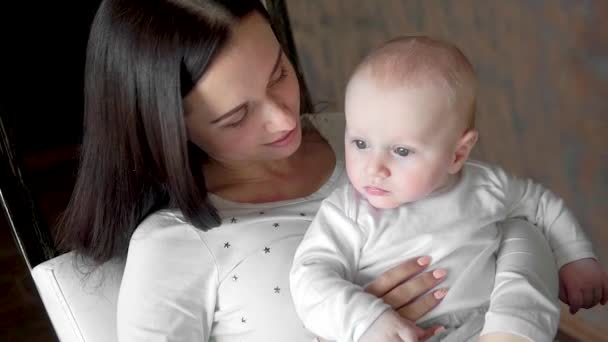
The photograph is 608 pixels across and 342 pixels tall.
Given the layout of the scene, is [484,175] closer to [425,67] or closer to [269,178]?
[425,67]

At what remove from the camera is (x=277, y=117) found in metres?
1.09

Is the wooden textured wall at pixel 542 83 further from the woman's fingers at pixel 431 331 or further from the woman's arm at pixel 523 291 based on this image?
the woman's fingers at pixel 431 331

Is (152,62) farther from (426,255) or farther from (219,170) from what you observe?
(426,255)

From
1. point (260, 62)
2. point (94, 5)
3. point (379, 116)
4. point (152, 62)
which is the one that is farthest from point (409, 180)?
point (94, 5)

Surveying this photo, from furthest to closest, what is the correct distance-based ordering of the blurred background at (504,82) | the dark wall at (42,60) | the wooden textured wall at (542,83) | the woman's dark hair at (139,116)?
the wooden textured wall at (542,83), the blurred background at (504,82), the dark wall at (42,60), the woman's dark hair at (139,116)

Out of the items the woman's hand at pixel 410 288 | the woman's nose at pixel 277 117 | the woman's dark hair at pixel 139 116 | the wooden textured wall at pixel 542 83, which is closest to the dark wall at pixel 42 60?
the woman's dark hair at pixel 139 116

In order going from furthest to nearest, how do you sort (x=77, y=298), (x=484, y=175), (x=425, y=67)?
1. (x=77, y=298)
2. (x=484, y=175)
3. (x=425, y=67)

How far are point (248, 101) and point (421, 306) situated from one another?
1.27ft

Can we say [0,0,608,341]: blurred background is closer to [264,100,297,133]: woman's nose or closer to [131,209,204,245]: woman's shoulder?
[131,209,204,245]: woman's shoulder

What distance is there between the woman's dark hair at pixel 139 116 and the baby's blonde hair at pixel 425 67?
25 cm

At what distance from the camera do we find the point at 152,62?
41.2 inches

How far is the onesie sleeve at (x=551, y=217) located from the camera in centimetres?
109

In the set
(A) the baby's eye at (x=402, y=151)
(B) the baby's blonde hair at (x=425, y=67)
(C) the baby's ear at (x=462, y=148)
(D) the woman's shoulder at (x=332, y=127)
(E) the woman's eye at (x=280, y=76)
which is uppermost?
(B) the baby's blonde hair at (x=425, y=67)

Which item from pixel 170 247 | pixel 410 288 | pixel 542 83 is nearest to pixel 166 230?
pixel 170 247
